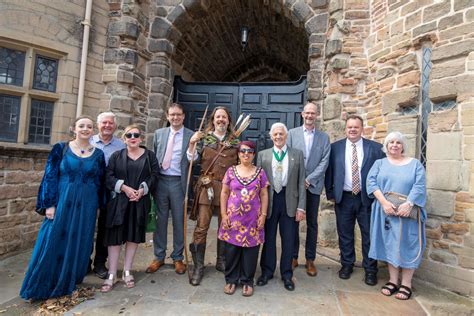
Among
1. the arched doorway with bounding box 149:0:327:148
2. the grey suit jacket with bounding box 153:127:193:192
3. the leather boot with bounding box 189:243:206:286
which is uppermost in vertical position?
the arched doorway with bounding box 149:0:327:148

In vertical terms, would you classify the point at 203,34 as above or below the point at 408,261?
above

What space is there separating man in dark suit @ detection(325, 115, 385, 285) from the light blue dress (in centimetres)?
22

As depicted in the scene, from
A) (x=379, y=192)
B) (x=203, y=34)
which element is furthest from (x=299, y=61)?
(x=379, y=192)

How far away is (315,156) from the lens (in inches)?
128

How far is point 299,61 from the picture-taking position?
7633mm

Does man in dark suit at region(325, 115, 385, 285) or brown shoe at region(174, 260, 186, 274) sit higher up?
man in dark suit at region(325, 115, 385, 285)

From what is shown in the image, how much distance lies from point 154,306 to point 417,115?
3654 mm

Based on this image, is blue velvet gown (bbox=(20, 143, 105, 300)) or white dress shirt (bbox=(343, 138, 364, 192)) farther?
white dress shirt (bbox=(343, 138, 364, 192))

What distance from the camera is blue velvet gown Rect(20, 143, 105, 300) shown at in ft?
8.34

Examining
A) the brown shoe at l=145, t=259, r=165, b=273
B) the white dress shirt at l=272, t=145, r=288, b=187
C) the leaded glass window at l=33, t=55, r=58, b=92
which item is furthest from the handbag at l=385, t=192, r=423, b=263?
the leaded glass window at l=33, t=55, r=58, b=92

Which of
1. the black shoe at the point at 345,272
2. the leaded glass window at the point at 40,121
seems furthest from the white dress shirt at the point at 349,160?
the leaded glass window at the point at 40,121

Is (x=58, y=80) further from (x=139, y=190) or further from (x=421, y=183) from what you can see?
(x=421, y=183)

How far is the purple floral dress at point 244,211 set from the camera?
2646mm

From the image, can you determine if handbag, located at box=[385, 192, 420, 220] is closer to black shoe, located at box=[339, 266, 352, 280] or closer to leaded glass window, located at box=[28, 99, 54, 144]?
black shoe, located at box=[339, 266, 352, 280]
